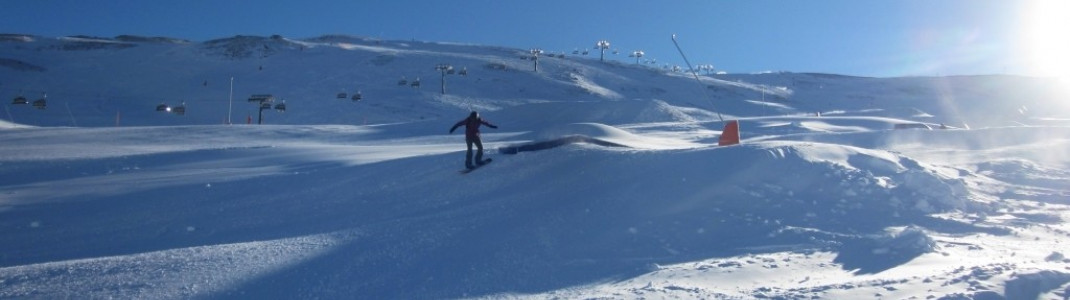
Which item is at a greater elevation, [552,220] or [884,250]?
[884,250]

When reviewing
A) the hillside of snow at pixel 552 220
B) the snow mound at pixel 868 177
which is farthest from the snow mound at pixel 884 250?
the snow mound at pixel 868 177

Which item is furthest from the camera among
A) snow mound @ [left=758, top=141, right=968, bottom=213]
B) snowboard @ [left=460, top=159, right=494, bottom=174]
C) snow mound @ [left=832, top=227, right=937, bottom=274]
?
snowboard @ [left=460, top=159, right=494, bottom=174]

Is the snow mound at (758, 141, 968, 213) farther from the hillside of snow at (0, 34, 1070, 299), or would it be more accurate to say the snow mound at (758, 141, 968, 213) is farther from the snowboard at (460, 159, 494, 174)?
the snowboard at (460, 159, 494, 174)

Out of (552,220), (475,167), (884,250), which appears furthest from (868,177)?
(475,167)

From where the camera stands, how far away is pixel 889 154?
13.0 metres

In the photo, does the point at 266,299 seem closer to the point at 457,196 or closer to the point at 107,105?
the point at 457,196

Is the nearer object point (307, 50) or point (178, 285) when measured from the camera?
point (178, 285)

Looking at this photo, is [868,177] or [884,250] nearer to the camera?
[884,250]

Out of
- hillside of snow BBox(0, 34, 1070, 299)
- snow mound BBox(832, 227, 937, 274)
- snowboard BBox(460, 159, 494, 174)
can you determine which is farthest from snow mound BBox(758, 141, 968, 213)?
snowboard BBox(460, 159, 494, 174)

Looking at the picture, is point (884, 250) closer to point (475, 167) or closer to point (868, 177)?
point (868, 177)

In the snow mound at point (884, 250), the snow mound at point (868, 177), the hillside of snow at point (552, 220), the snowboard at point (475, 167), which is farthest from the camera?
the snowboard at point (475, 167)

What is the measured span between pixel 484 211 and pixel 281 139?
1694cm

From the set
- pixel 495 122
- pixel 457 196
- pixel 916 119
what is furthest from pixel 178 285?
pixel 916 119

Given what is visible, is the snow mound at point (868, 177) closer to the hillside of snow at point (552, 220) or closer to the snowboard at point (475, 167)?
the hillside of snow at point (552, 220)
